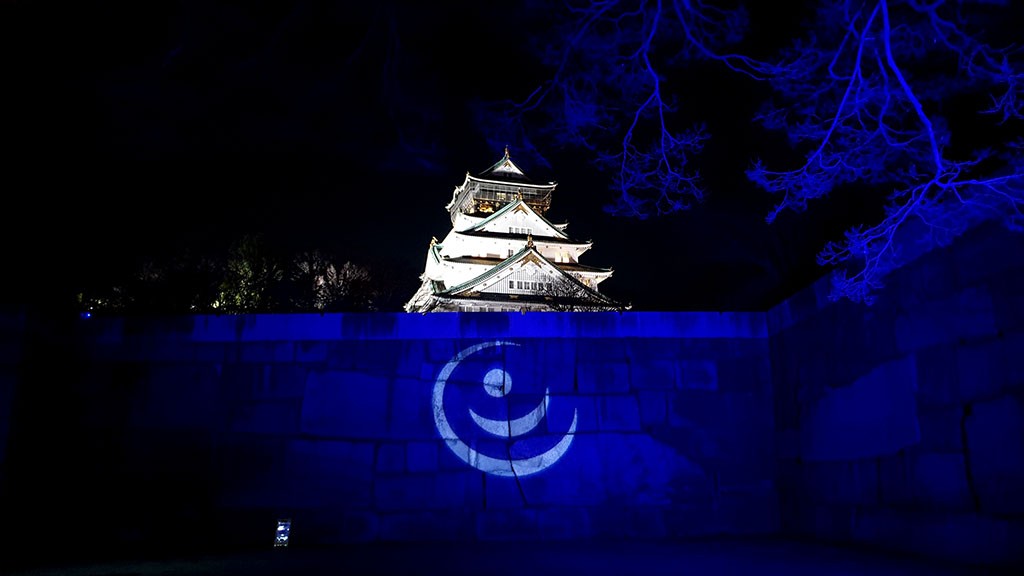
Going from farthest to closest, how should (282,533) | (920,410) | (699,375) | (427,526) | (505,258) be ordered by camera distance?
Result: (505,258) → (699,375) → (427,526) → (282,533) → (920,410)

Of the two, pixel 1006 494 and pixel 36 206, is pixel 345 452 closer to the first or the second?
pixel 1006 494

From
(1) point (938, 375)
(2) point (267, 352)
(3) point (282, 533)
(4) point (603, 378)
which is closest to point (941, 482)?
(1) point (938, 375)

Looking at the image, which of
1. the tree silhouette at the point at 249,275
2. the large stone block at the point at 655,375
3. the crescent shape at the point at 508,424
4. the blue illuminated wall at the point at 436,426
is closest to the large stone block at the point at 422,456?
the blue illuminated wall at the point at 436,426

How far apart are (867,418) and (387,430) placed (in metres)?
3.48

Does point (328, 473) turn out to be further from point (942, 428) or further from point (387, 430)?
point (942, 428)

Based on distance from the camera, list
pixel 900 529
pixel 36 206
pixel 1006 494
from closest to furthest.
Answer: pixel 1006 494 < pixel 900 529 < pixel 36 206

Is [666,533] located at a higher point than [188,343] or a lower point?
lower

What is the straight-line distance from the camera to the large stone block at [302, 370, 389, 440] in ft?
15.1

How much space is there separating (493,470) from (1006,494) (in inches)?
124

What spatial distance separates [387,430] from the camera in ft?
15.1

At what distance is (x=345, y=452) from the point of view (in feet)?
15.0

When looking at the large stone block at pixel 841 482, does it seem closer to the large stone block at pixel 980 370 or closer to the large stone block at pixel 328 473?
the large stone block at pixel 980 370

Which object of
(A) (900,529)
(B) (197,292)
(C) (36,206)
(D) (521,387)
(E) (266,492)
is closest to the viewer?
(A) (900,529)

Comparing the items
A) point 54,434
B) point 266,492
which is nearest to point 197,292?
point 54,434
